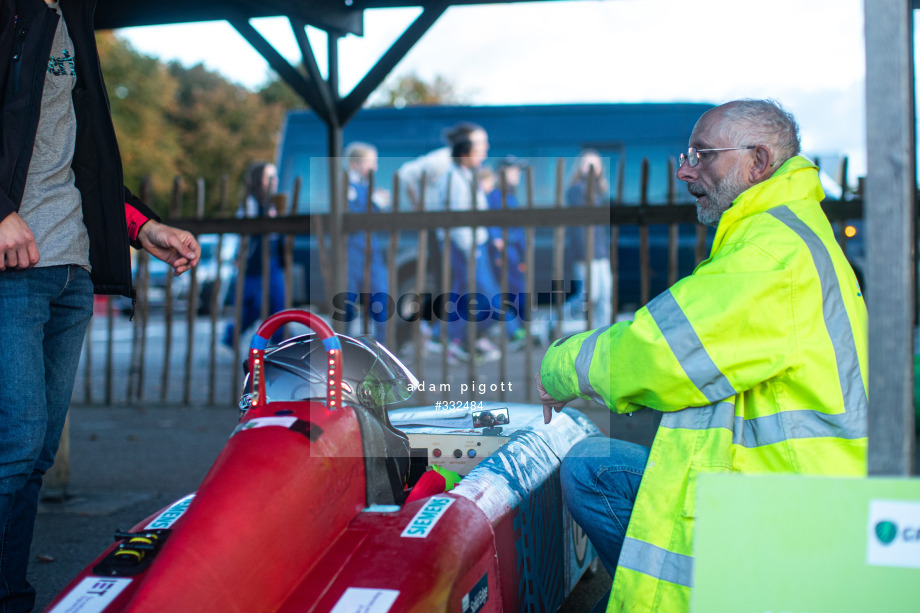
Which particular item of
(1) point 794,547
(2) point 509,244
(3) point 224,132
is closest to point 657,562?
(1) point 794,547

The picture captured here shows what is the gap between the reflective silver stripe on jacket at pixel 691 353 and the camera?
1662mm

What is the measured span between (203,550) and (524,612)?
0.91 metres

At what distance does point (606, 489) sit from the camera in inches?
83.6

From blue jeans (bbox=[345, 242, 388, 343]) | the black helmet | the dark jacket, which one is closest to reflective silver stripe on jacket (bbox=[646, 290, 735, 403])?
the black helmet

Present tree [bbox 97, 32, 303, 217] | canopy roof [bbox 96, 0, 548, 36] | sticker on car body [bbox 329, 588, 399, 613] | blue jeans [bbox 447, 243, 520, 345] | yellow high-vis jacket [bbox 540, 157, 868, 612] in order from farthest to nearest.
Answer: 1. tree [bbox 97, 32, 303, 217]
2. blue jeans [bbox 447, 243, 520, 345]
3. canopy roof [bbox 96, 0, 548, 36]
4. yellow high-vis jacket [bbox 540, 157, 868, 612]
5. sticker on car body [bbox 329, 588, 399, 613]

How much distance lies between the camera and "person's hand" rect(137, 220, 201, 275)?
238 centimetres

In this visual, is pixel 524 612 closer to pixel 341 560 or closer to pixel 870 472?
pixel 341 560

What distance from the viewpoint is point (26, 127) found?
2.00 meters

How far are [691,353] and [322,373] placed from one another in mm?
953

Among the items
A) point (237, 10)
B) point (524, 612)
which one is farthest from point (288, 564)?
point (237, 10)

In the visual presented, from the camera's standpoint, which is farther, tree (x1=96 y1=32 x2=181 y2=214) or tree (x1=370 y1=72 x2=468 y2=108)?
tree (x1=370 y1=72 x2=468 y2=108)

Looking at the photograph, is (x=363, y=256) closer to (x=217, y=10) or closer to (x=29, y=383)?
(x=217, y=10)

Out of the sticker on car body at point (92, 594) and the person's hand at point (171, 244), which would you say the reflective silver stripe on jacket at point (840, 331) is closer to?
the sticker on car body at point (92, 594)

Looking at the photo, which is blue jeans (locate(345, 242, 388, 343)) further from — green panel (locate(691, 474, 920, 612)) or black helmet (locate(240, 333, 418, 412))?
green panel (locate(691, 474, 920, 612))
